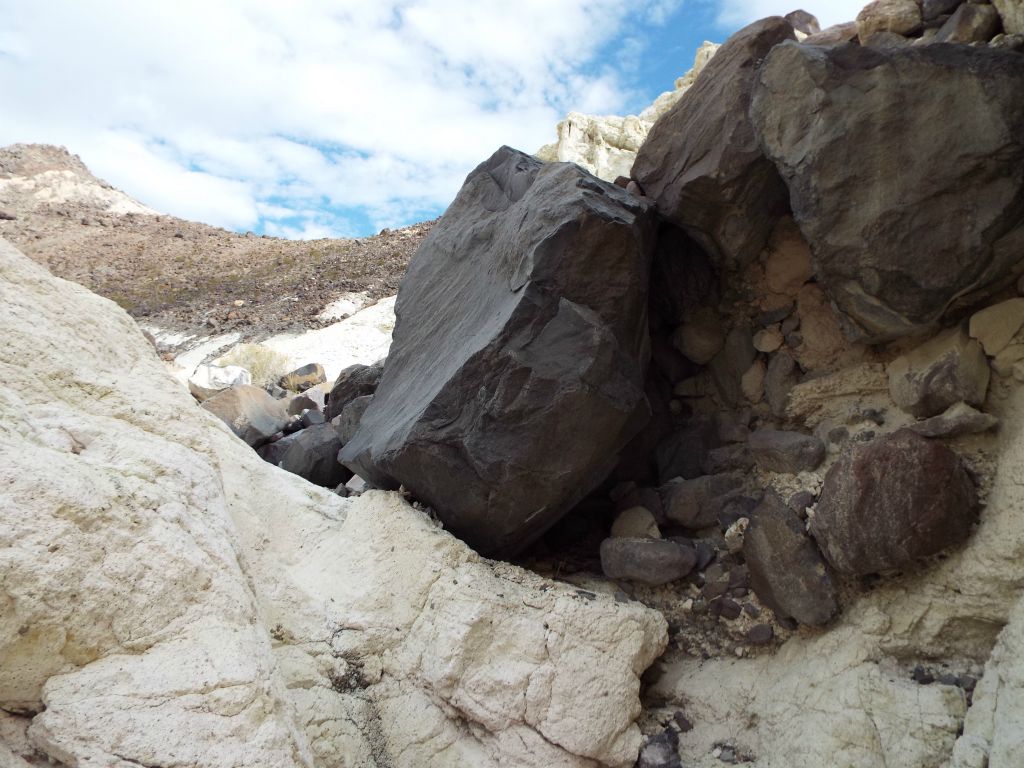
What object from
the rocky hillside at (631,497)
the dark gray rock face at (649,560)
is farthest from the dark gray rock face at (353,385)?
the dark gray rock face at (649,560)

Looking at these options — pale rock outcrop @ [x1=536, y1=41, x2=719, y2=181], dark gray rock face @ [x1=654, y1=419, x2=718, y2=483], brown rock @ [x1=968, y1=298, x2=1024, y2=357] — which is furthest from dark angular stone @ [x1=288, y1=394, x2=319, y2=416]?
pale rock outcrop @ [x1=536, y1=41, x2=719, y2=181]

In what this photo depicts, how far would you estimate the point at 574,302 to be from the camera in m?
3.38

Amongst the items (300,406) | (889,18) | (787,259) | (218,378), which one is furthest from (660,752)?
(218,378)

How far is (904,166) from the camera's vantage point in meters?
2.83

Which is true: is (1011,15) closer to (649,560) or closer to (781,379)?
(781,379)

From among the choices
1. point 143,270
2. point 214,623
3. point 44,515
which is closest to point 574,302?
point 214,623

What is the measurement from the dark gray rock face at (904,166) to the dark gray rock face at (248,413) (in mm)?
4936

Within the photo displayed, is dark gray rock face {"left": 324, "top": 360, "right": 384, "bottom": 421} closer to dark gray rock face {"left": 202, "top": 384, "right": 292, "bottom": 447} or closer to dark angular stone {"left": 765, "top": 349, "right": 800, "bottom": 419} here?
dark gray rock face {"left": 202, "top": 384, "right": 292, "bottom": 447}

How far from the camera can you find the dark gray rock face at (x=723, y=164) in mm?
3492

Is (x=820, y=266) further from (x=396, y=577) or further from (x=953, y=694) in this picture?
(x=396, y=577)

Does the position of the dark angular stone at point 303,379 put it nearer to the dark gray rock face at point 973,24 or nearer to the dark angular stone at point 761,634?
the dark angular stone at point 761,634

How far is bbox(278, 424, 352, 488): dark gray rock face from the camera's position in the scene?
525 centimetres

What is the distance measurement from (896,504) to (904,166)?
133 centimetres

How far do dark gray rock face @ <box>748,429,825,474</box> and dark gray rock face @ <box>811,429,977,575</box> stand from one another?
1.94 ft
